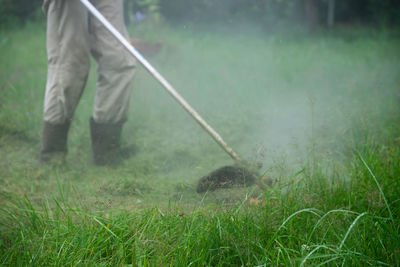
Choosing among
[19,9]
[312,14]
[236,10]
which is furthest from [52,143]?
[312,14]

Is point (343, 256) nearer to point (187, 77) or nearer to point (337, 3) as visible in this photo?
point (187, 77)

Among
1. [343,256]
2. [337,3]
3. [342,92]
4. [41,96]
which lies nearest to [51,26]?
[41,96]

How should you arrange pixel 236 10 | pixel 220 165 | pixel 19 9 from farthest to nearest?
pixel 19 9
pixel 236 10
pixel 220 165

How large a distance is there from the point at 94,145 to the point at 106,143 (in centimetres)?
8

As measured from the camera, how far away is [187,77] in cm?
414

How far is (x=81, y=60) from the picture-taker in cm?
220

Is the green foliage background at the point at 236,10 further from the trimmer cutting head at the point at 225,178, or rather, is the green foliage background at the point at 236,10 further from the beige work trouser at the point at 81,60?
the trimmer cutting head at the point at 225,178

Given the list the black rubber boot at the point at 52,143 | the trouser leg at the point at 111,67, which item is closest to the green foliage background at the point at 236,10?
the trouser leg at the point at 111,67

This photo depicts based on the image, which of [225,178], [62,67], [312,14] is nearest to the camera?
[225,178]

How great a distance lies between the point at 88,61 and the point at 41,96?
127 cm

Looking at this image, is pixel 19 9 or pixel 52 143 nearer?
pixel 52 143

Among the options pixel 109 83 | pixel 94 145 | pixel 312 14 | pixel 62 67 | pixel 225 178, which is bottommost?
pixel 312 14

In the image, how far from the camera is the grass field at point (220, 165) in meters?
1.11

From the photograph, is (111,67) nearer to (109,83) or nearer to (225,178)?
(109,83)
